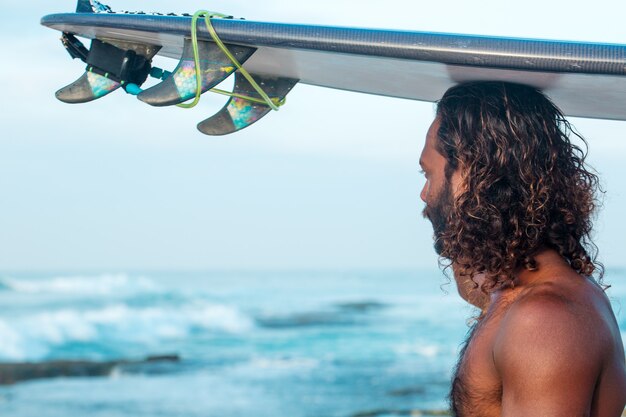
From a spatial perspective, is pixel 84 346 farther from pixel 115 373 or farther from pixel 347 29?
pixel 347 29

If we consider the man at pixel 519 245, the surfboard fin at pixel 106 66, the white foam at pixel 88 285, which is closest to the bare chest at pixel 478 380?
the man at pixel 519 245

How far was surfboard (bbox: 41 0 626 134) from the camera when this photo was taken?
7.10 feet

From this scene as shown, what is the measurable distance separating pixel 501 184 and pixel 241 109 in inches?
36.9

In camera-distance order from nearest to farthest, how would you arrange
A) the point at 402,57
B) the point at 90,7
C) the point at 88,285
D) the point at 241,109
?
the point at 402,57 < the point at 90,7 < the point at 241,109 < the point at 88,285

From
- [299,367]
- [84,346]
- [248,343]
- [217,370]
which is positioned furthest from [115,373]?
[248,343]

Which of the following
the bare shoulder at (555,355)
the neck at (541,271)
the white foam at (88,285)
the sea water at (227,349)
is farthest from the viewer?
the white foam at (88,285)

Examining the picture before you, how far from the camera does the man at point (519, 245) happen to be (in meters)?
2.11

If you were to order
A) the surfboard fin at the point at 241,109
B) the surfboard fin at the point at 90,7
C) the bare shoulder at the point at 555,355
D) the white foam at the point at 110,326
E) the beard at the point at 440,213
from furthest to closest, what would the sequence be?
1. the white foam at the point at 110,326
2. the surfboard fin at the point at 241,109
3. the surfboard fin at the point at 90,7
4. the beard at the point at 440,213
5. the bare shoulder at the point at 555,355

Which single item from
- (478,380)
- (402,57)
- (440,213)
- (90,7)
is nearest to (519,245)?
(440,213)

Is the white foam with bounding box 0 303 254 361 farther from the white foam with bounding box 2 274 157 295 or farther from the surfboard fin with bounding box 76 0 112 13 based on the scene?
the surfboard fin with bounding box 76 0 112 13

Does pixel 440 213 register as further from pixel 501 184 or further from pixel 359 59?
pixel 359 59

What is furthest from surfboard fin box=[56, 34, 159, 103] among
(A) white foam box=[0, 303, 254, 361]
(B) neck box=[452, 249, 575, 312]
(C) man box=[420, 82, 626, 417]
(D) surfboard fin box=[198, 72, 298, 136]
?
(A) white foam box=[0, 303, 254, 361]

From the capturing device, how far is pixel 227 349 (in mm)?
20547

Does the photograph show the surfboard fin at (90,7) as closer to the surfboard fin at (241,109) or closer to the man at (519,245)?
the surfboard fin at (241,109)
